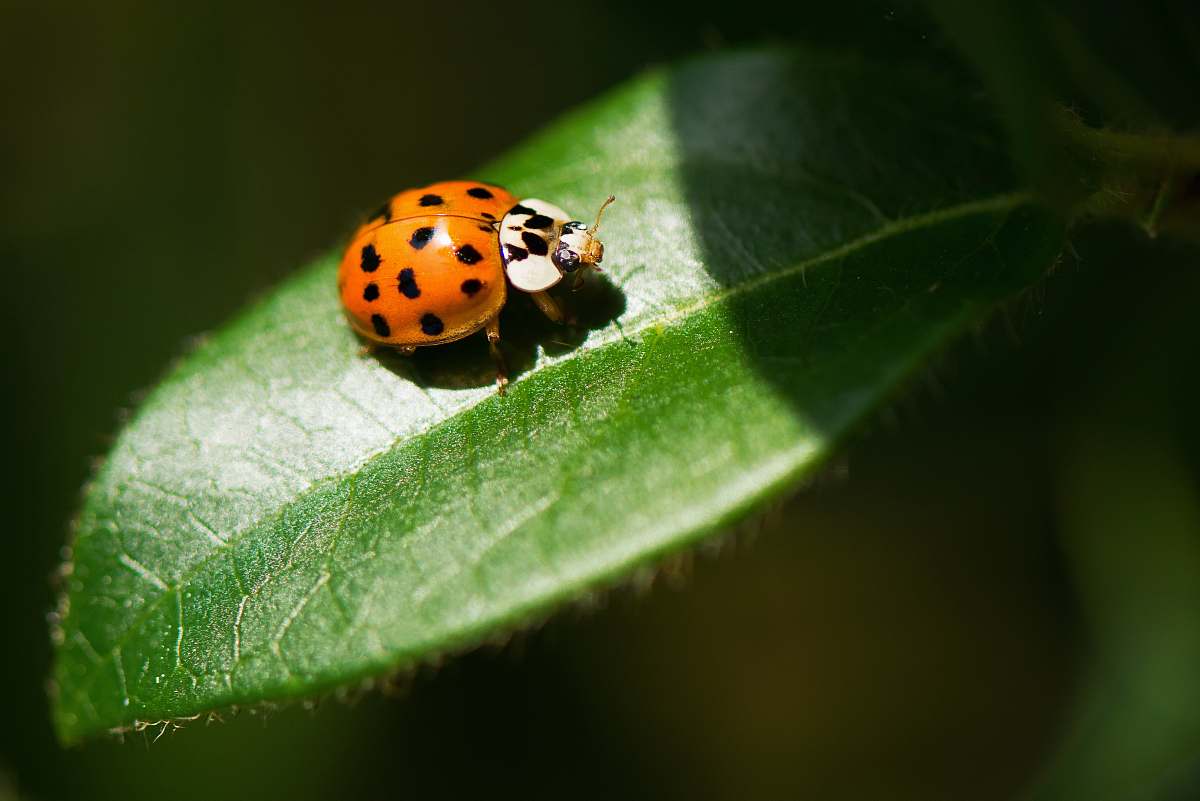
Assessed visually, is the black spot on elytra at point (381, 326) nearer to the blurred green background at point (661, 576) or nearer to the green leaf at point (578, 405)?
the green leaf at point (578, 405)

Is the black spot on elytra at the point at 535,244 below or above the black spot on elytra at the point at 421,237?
below

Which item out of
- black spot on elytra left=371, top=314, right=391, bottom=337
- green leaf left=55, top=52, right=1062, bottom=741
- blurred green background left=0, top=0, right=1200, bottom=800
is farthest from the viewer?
blurred green background left=0, top=0, right=1200, bottom=800

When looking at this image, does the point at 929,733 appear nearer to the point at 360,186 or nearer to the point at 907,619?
the point at 907,619

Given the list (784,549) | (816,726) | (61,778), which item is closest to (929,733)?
(816,726)

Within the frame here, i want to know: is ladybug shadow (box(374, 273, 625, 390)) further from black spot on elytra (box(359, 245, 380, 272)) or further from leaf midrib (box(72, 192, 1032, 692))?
black spot on elytra (box(359, 245, 380, 272))

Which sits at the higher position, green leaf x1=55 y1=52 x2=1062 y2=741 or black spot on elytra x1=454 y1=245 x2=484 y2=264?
black spot on elytra x1=454 y1=245 x2=484 y2=264

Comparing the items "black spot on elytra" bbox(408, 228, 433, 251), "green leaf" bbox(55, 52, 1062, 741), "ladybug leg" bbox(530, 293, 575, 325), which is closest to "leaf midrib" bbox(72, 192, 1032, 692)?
"green leaf" bbox(55, 52, 1062, 741)

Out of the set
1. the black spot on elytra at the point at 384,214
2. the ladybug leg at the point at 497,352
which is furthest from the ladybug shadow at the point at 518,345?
the black spot on elytra at the point at 384,214
